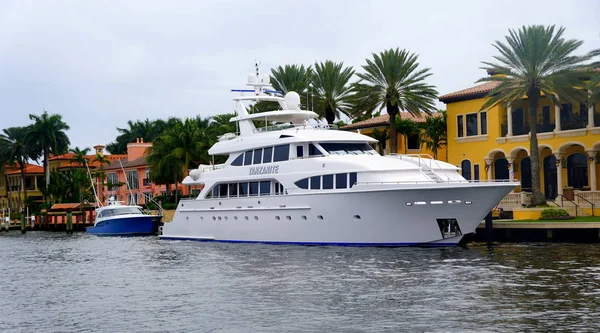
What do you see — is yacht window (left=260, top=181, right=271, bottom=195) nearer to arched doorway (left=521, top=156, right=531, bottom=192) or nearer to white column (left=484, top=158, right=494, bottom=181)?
white column (left=484, top=158, right=494, bottom=181)

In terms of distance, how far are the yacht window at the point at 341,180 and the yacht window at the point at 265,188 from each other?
503 cm

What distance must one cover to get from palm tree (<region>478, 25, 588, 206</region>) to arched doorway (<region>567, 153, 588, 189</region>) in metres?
6.05

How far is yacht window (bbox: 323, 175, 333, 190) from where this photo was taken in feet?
117

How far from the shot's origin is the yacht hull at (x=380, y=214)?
A: 3325 centimetres

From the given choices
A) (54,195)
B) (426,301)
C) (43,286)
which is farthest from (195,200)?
(54,195)

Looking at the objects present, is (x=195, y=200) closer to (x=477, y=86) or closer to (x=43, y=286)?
(x=43, y=286)

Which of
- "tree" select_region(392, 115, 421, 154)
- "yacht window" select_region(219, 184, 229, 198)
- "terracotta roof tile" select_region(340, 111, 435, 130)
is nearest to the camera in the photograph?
"yacht window" select_region(219, 184, 229, 198)

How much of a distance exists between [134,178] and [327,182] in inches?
2357

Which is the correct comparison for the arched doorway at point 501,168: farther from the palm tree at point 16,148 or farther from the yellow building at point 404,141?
the palm tree at point 16,148

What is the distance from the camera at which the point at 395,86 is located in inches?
2060

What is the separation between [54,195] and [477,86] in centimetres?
5744

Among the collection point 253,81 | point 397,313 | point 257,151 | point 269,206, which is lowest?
point 397,313

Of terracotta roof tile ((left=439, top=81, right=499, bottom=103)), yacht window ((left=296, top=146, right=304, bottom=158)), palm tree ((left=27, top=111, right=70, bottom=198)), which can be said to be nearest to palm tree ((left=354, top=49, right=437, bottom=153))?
terracotta roof tile ((left=439, top=81, right=499, bottom=103))

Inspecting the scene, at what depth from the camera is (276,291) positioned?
2391cm
